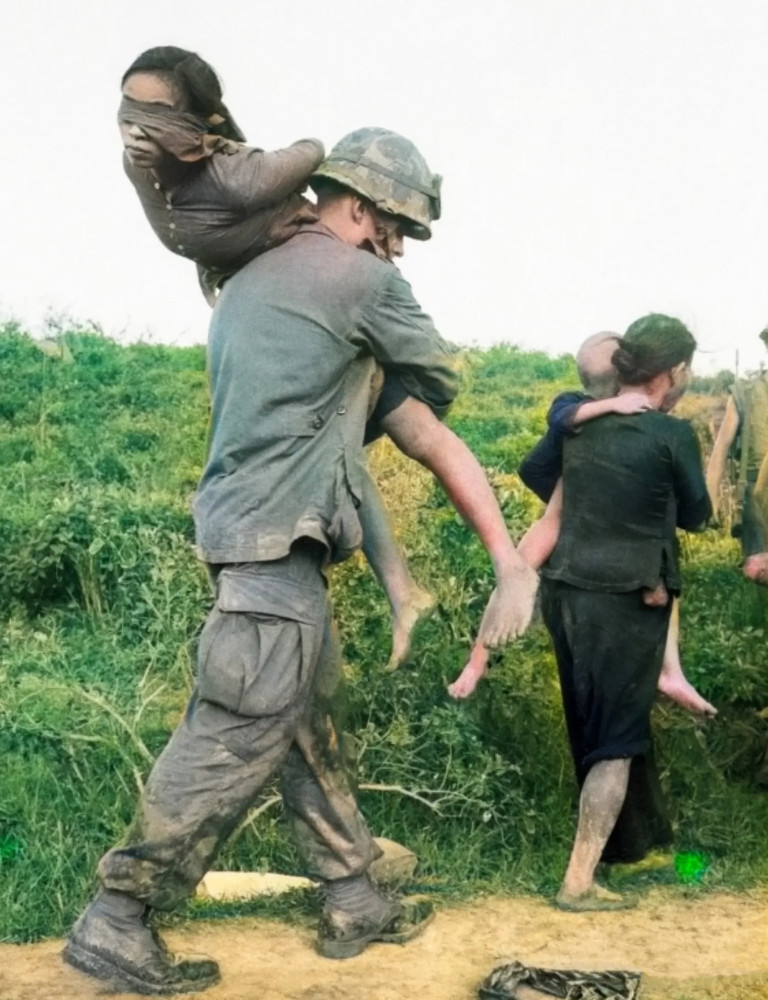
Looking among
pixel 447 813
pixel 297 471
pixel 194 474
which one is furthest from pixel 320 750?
pixel 194 474

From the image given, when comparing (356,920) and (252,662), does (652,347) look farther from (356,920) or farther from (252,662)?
(356,920)

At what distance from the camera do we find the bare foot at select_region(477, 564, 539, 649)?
3.87 m

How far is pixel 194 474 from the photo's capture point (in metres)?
8.65

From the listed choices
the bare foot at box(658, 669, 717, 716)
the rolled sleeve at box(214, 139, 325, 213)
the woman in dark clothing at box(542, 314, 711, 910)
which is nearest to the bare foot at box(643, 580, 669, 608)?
the woman in dark clothing at box(542, 314, 711, 910)

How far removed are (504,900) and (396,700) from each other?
3.26 feet

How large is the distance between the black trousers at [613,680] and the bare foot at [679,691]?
17 centimetres

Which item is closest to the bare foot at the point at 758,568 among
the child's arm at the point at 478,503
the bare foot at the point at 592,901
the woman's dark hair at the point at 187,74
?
the bare foot at the point at 592,901

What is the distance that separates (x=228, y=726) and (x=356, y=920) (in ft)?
2.74

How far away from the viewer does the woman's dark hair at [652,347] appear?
4.57 metres

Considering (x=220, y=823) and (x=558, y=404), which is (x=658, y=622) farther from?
(x=220, y=823)

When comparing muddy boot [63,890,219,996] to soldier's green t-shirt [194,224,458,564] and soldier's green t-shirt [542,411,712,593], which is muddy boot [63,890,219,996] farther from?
soldier's green t-shirt [542,411,712,593]

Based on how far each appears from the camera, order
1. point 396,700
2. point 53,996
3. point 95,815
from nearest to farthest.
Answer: point 53,996 → point 95,815 → point 396,700

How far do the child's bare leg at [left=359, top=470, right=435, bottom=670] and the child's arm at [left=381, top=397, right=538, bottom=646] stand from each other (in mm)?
238

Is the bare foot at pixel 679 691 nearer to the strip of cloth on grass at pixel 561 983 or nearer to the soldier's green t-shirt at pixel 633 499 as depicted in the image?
the soldier's green t-shirt at pixel 633 499
